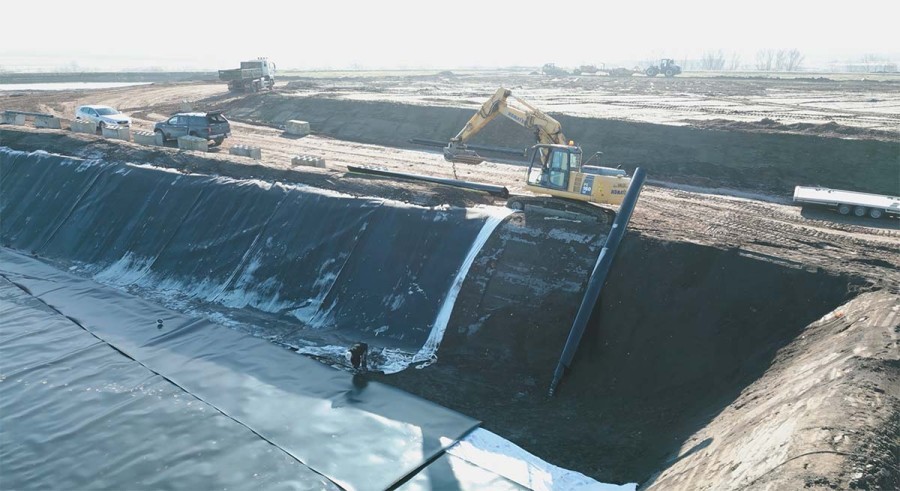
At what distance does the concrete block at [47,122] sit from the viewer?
2866 cm

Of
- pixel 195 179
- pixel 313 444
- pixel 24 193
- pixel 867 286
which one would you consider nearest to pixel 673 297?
pixel 867 286

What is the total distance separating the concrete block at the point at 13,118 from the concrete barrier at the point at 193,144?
11045mm

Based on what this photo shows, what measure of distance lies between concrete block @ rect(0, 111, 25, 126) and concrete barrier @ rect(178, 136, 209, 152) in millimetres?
11045

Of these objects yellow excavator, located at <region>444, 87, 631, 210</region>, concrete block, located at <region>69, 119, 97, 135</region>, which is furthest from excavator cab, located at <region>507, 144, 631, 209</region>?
concrete block, located at <region>69, 119, 97, 135</region>

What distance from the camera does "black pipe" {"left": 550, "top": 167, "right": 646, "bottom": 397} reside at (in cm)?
1201

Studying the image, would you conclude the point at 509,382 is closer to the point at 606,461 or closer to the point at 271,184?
the point at 606,461

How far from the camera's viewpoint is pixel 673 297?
1248 cm

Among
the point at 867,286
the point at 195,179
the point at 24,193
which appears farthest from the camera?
the point at 24,193

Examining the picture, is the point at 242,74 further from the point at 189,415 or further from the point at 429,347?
the point at 189,415

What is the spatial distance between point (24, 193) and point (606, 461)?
23126mm

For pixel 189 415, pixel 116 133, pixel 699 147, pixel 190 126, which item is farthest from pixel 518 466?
pixel 116 133

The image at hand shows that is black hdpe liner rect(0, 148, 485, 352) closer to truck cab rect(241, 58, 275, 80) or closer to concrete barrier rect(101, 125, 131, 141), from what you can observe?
concrete barrier rect(101, 125, 131, 141)

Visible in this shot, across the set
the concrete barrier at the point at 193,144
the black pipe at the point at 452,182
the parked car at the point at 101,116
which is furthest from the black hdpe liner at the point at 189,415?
the parked car at the point at 101,116

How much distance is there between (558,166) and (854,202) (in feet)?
29.5
